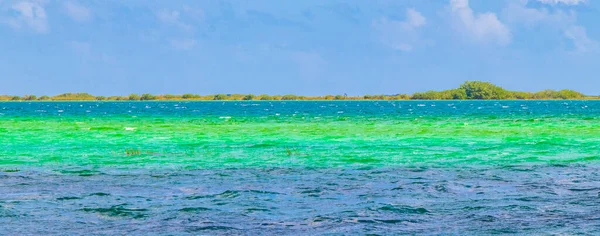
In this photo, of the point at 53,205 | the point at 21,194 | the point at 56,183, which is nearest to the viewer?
the point at 53,205

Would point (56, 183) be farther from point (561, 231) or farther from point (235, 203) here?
point (561, 231)

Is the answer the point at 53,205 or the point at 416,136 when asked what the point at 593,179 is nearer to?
the point at 53,205

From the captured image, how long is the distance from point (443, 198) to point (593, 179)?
5.97 m

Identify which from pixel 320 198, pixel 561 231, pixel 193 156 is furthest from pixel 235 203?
pixel 193 156

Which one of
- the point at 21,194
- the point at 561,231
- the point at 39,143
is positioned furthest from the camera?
the point at 39,143

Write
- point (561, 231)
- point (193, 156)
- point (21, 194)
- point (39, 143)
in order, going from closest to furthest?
point (561, 231), point (21, 194), point (193, 156), point (39, 143)

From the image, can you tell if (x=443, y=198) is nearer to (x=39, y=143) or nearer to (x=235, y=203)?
(x=235, y=203)

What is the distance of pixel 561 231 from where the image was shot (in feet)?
49.9

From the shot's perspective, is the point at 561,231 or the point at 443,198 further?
the point at 443,198

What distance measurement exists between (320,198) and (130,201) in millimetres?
4310

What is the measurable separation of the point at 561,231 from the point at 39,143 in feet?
101

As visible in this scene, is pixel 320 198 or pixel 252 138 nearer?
pixel 320 198

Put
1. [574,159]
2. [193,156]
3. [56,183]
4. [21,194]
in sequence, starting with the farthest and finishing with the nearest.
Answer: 1. [193,156]
2. [574,159]
3. [56,183]
4. [21,194]

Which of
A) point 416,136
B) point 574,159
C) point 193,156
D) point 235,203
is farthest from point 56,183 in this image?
point 416,136
